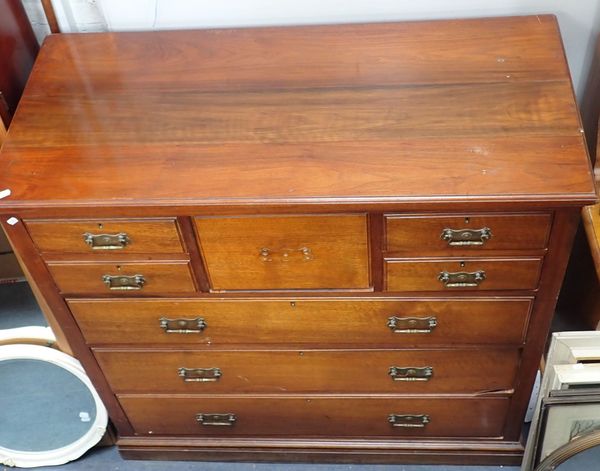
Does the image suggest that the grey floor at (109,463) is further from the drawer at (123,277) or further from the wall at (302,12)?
the wall at (302,12)

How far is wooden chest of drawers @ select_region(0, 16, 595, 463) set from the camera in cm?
121

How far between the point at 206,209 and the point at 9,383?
876 millimetres

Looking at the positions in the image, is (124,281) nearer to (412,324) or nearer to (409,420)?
(412,324)

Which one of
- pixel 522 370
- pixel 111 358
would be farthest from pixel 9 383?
pixel 522 370

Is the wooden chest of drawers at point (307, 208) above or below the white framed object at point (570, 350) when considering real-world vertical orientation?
above

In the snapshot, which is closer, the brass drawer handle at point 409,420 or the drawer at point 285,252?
the drawer at point 285,252

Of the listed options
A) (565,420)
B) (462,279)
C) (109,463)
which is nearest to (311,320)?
(462,279)

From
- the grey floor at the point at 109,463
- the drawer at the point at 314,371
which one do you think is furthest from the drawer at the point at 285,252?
the grey floor at the point at 109,463

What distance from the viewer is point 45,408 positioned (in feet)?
5.87

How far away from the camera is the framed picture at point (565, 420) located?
1409 mm

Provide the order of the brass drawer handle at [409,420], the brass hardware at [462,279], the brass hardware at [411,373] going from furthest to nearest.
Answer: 1. the brass drawer handle at [409,420]
2. the brass hardware at [411,373]
3. the brass hardware at [462,279]

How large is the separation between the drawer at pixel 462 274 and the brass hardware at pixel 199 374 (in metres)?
0.46

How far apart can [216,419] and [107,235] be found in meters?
0.62

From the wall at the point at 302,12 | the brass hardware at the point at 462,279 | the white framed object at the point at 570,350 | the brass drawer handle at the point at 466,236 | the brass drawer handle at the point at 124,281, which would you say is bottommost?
the white framed object at the point at 570,350
